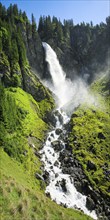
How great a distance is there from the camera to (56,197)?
2082 inches

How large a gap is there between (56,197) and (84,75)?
93.9 m

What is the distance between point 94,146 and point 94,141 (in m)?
2.54

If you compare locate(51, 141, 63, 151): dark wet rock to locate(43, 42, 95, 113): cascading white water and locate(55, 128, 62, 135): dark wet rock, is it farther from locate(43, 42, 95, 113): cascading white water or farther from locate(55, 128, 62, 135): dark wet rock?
locate(43, 42, 95, 113): cascading white water

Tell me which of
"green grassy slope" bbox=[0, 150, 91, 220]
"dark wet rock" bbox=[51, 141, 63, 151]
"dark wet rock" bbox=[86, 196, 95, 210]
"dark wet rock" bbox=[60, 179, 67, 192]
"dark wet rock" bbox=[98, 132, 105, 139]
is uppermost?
"dark wet rock" bbox=[98, 132, 105, 139]

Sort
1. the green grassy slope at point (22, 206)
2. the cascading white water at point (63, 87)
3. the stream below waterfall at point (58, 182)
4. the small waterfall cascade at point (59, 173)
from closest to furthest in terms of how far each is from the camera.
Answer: the green grassy slope at point (22, 206) < the stream below waterfall at point (58, 182) < the small waterfall cascade at point (59, 173) < the cascading white water at point (63, 87)

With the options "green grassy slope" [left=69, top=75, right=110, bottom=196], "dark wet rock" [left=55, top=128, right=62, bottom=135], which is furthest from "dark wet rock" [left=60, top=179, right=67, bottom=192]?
"dark wet rock" [left=55, top=128, right=62, bottom=135]

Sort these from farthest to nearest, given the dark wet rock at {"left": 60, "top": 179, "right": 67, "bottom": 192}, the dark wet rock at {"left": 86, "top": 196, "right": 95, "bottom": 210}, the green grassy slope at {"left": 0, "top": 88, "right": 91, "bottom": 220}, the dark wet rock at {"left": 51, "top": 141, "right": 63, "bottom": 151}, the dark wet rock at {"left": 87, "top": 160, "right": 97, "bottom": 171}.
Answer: the dark wet rock at {"left": 51, "top": 141, "right": 63, "bottom": 151}
the dark wet rock at {"left": 87, "top": 160, "right": 97, "bottom": 171}
the dark wet rock at {"left": 60, "top": 179, "right": 67, "bottom": 192}
the dark wet rock at {"left": 86, "top": 196, "right": 95, "bottom": 210}
the green grassy slope at {"left": 0, "top": 88, "right": 91, "bottom": 220}

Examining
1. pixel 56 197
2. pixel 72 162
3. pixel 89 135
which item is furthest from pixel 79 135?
pixel 56 197

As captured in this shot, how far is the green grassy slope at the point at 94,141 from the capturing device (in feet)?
192

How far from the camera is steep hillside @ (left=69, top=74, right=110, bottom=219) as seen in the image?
55312mm

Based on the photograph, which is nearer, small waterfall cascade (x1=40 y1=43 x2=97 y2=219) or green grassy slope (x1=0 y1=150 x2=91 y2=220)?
green grassy slope (x1=0 y1=150 x2=91 y2=220)

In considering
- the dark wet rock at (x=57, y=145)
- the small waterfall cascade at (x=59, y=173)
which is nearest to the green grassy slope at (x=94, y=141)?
the dark wet rock at (x=57, y=145)

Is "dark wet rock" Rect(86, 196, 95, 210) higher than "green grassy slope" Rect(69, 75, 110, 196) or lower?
lower

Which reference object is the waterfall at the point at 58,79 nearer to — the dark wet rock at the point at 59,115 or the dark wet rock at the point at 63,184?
the dark wet rock at the point at 59,115
